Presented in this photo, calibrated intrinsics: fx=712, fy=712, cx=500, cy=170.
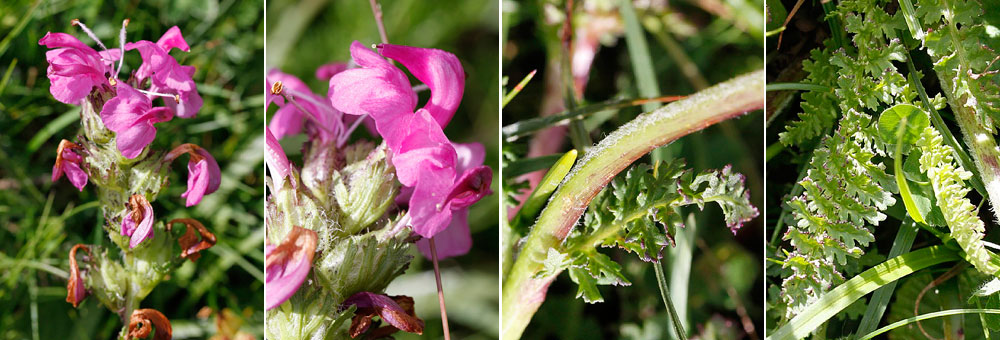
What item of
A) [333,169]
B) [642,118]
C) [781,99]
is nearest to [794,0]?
[781,99]

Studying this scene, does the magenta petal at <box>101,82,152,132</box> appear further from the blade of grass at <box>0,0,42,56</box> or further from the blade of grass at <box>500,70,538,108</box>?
the blade of grass at <box>500,70,538,108</box>

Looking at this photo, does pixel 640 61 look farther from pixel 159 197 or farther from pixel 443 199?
pixel 159 197

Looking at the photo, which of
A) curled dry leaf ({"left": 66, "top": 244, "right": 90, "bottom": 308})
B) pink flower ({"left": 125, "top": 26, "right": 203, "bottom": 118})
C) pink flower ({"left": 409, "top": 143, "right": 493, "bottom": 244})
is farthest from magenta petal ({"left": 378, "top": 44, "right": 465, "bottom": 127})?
curled dry leaf ({"left": 66, "top": 244, "right": 90, "bottom": 308})

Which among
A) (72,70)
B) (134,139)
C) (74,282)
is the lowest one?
(74,282)

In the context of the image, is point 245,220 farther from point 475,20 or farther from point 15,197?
point 475,20

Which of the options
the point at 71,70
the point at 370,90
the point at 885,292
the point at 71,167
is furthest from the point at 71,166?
the point at 885,292

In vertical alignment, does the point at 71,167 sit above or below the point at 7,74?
below

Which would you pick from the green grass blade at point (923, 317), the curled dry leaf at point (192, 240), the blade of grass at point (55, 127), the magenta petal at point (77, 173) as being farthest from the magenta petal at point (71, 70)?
the green grass blade at point (923, 317)

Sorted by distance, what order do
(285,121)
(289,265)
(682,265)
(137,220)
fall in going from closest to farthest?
(289,265) → (137,220) → (285,121) → (682,265)
